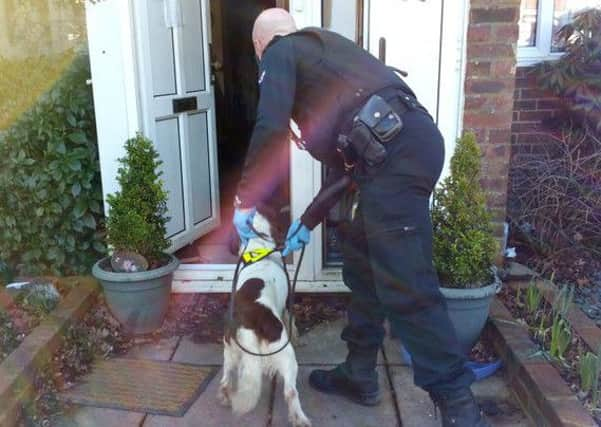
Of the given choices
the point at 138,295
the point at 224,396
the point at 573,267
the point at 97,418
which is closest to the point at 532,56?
the point at 573,267

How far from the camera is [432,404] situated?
2.83 metres

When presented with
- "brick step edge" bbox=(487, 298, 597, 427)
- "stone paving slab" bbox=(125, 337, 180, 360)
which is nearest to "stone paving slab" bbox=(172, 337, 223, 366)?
"stone paving slab" bbox=(125, 337, 180, 360)

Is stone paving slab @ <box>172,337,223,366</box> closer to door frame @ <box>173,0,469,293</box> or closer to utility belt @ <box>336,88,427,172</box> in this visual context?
door frame @ <box>173,0,469,293</box>

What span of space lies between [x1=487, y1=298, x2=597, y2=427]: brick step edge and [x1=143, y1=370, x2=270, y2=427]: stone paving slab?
1.19 metres

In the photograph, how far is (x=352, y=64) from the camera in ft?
7.47

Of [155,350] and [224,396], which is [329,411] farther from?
[155,350]

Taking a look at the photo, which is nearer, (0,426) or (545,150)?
(0,426)

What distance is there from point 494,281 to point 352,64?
1.49 meters

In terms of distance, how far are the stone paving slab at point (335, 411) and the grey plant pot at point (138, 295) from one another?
988 mm

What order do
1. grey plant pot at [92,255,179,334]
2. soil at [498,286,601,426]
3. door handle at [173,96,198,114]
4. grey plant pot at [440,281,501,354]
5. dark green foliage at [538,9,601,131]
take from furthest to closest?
dark green foliage at [538,9,601,131], door handle at [173,96,198,114], grey plant pot at [92,255,179,334], grey plant pot at [440,281,501,354], soil at [498,286,601,426]

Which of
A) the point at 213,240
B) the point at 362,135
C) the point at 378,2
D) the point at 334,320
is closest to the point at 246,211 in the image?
the point at 362,135

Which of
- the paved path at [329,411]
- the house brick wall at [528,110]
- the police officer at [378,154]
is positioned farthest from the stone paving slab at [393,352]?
the house brick wall at [528,110]

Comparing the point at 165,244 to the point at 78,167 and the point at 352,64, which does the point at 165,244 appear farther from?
the point at 352,64

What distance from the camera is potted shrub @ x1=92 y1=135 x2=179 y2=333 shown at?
3391 mm
